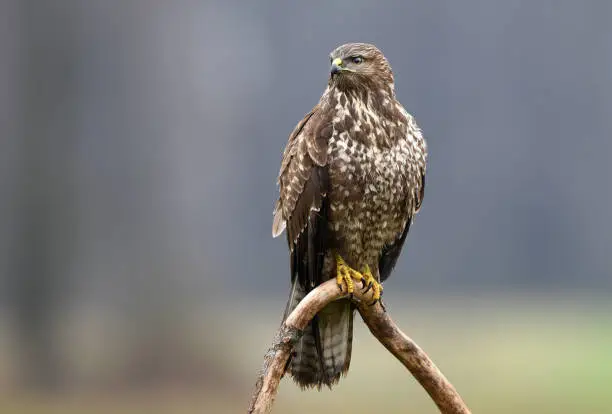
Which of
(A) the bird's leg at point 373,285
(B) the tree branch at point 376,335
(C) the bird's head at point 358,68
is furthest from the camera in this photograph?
(A) the bird's leg at point 373,285

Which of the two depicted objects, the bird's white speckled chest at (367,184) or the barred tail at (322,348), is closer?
the bird's white speckled chest at (367,184)

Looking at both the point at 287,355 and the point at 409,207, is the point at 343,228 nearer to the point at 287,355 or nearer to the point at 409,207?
the point at 409,207

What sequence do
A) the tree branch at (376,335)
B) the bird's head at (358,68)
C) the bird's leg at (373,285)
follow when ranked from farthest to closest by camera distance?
the bird's leg at (373,285) → the bird's head at (358,68) → the tree branch at (376,335)

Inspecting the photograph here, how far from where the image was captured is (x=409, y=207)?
3.04 meters

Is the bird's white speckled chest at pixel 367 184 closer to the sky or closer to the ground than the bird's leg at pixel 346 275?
closer to the sky

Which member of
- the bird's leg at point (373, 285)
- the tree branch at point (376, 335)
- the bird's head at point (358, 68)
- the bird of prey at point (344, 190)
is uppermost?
the bird's head at point (358, 68)

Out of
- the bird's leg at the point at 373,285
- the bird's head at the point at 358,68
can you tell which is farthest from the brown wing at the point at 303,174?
the bird's leg at the point at 373,285

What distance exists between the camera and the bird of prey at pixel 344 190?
9.36ft

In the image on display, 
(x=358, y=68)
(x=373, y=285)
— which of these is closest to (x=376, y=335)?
(x=373, y=285)

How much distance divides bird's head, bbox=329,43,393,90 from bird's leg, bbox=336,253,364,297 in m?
0.63

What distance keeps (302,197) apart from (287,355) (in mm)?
685

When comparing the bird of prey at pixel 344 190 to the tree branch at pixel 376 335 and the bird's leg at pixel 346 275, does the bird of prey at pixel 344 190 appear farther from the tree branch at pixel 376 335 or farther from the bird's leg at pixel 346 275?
the tree branch at pixel 376 335

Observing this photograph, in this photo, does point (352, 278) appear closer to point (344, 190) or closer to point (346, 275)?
point (346, 275)

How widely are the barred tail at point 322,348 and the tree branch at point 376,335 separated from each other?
16 cm
